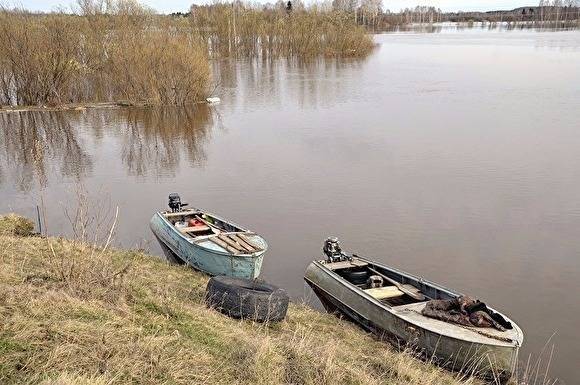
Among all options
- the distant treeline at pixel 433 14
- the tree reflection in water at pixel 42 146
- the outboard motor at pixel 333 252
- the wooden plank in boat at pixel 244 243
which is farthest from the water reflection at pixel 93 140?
the distant treeline at pixel 433 14

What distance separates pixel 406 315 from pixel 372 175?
7904 mm

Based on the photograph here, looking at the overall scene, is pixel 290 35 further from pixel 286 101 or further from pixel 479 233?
pixel 479 233

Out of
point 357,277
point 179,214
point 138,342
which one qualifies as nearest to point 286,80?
point 179,214

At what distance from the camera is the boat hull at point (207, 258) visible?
28.7ft

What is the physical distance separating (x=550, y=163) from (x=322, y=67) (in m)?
27.0

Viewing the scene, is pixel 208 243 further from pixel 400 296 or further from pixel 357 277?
pixel 400 296

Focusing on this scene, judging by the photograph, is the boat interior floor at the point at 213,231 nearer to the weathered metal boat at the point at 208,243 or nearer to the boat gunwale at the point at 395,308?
the weathered metal boat at the point at 208,243

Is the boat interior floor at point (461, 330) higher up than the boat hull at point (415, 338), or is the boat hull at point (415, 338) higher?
the boat interior floor at point (461, 330)

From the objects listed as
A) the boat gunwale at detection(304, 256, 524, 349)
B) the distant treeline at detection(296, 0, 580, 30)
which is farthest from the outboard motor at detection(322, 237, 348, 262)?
the distant treeline at detection(296, 0, 580, 30)

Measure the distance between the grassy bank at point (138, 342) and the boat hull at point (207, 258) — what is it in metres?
1.53

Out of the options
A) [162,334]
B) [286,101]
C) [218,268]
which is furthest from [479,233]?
[286,101]

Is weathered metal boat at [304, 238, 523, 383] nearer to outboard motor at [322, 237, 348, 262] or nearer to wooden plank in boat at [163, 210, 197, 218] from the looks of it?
outboard motor at [322, 237, 348, 262]

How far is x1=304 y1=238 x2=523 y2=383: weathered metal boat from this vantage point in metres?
6.50

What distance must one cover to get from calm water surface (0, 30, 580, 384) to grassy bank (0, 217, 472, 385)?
2076 millimetres
